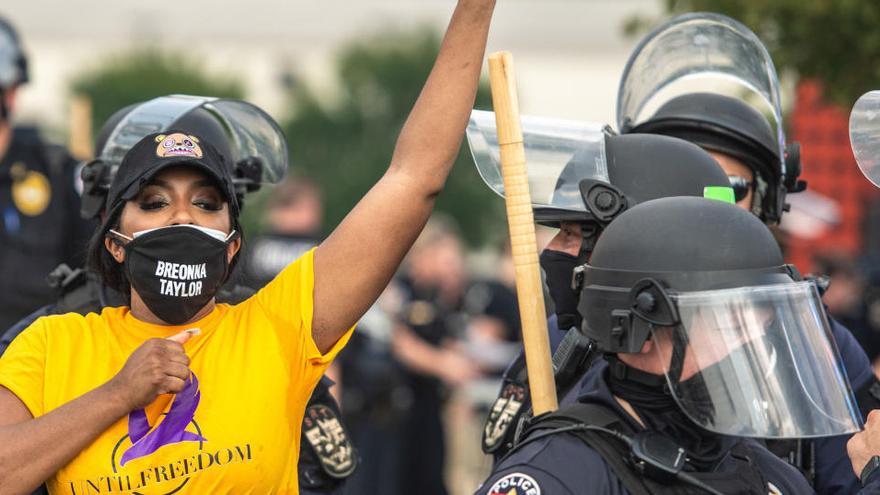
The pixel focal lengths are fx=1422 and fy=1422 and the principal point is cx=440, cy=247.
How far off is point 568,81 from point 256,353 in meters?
55.1

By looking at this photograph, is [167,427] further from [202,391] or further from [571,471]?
[571,471]

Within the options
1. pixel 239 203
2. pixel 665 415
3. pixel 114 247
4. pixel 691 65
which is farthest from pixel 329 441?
pixel 691 65

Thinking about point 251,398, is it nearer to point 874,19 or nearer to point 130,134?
point 130,134

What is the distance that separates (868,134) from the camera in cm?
337

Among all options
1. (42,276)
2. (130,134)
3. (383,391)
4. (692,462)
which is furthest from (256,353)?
(383,391)

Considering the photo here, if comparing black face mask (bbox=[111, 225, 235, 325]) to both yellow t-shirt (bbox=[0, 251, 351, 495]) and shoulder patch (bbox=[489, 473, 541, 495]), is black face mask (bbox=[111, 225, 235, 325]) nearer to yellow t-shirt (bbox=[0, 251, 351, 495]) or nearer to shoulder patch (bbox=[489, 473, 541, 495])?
yellow t-shirt (bbox=[0, 251, 351, 495])

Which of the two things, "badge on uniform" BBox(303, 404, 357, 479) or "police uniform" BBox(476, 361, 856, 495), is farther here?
"badge on uniform" BBox(303, 404, 357, 479)

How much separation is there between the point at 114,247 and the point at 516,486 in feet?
4.10

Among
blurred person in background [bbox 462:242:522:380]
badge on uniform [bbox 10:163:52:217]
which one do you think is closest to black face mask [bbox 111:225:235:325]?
badge on uniform [bbox 10:163:52:217]

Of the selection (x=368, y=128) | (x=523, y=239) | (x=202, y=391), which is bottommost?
(x=368, y=128)

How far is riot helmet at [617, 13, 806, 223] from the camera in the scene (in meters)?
4.47

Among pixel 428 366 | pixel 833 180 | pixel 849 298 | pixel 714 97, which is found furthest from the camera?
pixel 833 180

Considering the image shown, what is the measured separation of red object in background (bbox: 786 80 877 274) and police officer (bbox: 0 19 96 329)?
11.1 m

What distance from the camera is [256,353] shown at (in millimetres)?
3273
